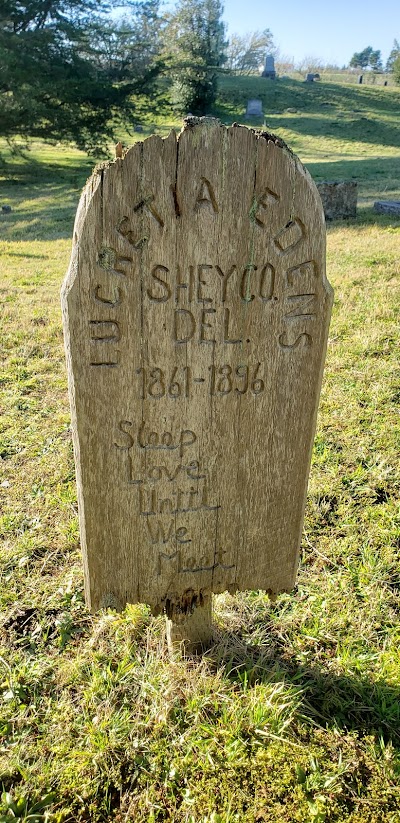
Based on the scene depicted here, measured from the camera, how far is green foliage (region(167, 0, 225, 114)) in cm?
2297

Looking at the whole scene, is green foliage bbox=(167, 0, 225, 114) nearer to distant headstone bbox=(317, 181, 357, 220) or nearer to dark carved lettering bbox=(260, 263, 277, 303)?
distant headstone bbox=(317, 181, 357, 220)

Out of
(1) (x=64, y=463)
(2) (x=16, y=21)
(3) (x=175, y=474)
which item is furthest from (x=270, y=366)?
(2) (x=16, y=21)

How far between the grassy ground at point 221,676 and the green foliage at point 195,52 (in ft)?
73.6

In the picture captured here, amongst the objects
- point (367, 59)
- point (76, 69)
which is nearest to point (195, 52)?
point (76, 69)

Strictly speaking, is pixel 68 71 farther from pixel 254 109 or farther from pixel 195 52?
pixel 254 109

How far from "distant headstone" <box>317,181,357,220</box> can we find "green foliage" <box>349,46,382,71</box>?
246ft

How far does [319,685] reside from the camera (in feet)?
6.22

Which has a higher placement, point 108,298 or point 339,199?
point 108,298

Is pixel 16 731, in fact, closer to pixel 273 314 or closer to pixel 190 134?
pixel 273 314

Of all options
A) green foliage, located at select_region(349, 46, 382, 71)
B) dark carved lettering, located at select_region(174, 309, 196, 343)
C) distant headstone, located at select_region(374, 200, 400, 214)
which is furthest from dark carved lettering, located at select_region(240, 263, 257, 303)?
green foliage, located at select_region(349, 46, 382, 71)

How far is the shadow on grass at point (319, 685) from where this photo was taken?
1.79m

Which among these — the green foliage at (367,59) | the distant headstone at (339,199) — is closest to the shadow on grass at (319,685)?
the distant headstone at (339,199)

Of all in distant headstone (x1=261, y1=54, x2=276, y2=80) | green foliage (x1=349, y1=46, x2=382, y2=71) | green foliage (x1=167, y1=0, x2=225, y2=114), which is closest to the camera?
green foliage (x1=167, y1=0, x2=225, y2=114)

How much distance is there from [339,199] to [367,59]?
7688cm
